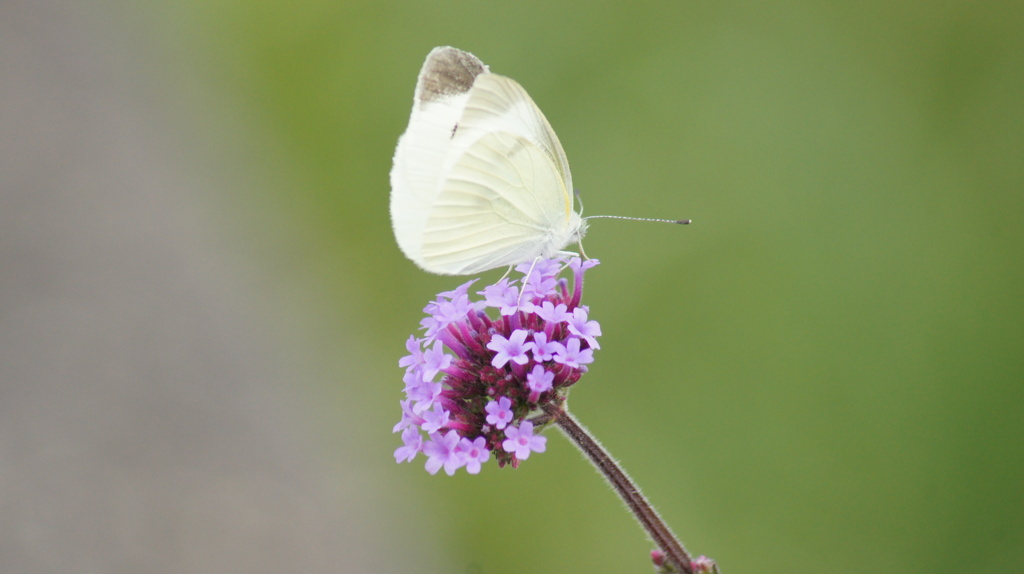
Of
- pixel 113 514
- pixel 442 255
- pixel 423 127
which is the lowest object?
pixel 113 514

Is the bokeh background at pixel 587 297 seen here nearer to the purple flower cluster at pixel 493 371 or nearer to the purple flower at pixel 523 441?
the purple flower cluster at pixel 493 371

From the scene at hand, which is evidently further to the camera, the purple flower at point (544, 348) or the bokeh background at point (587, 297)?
the bokeh background at point (587, 297)

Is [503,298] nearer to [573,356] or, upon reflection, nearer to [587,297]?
[573,356]

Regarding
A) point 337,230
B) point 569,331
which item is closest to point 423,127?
point 569,331

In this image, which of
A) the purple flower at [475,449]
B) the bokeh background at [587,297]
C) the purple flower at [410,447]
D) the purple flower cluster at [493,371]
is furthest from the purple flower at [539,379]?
the bokeh background at [587,297]

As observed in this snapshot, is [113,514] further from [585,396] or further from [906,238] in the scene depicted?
[906,238]

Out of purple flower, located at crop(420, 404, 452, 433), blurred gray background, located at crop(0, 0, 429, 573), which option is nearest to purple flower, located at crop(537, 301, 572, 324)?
purple flower, located at crop(420, 404, 452, 433)

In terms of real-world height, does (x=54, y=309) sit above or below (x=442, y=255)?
above
